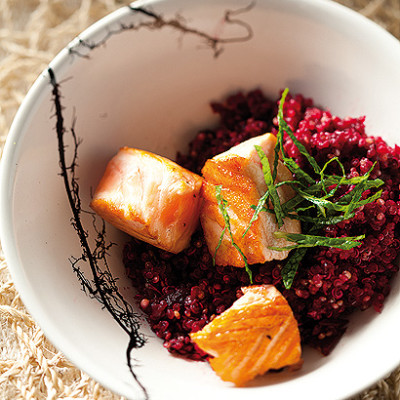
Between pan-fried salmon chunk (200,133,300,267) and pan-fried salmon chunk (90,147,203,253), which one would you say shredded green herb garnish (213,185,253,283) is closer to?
pan-fried salmon chunk (200,133,300,267)

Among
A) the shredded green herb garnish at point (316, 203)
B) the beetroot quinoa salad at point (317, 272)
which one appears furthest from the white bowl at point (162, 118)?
the shredded green herb garnish at point (316, 203)

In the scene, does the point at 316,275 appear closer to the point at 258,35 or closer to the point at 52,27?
the point at 258,35

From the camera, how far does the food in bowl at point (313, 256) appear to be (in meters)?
2.30

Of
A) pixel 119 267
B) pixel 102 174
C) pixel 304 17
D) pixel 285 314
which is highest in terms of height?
pixel 304 17

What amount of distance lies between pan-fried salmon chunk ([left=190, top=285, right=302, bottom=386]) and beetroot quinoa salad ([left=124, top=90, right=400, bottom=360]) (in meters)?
0.14

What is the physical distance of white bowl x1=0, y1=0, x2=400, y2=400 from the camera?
215 centimetres

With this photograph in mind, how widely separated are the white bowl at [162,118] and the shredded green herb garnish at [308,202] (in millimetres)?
419

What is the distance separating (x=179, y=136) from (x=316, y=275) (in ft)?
3.82

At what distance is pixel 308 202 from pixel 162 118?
956 mm

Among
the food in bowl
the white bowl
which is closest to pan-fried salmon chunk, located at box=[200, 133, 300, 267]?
the food in bowl

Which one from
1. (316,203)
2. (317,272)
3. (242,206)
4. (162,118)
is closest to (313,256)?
(317,272)

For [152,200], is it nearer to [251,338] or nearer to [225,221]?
[225,221]

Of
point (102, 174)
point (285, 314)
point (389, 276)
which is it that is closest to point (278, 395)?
point (285, 314)

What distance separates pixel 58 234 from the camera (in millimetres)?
2412
